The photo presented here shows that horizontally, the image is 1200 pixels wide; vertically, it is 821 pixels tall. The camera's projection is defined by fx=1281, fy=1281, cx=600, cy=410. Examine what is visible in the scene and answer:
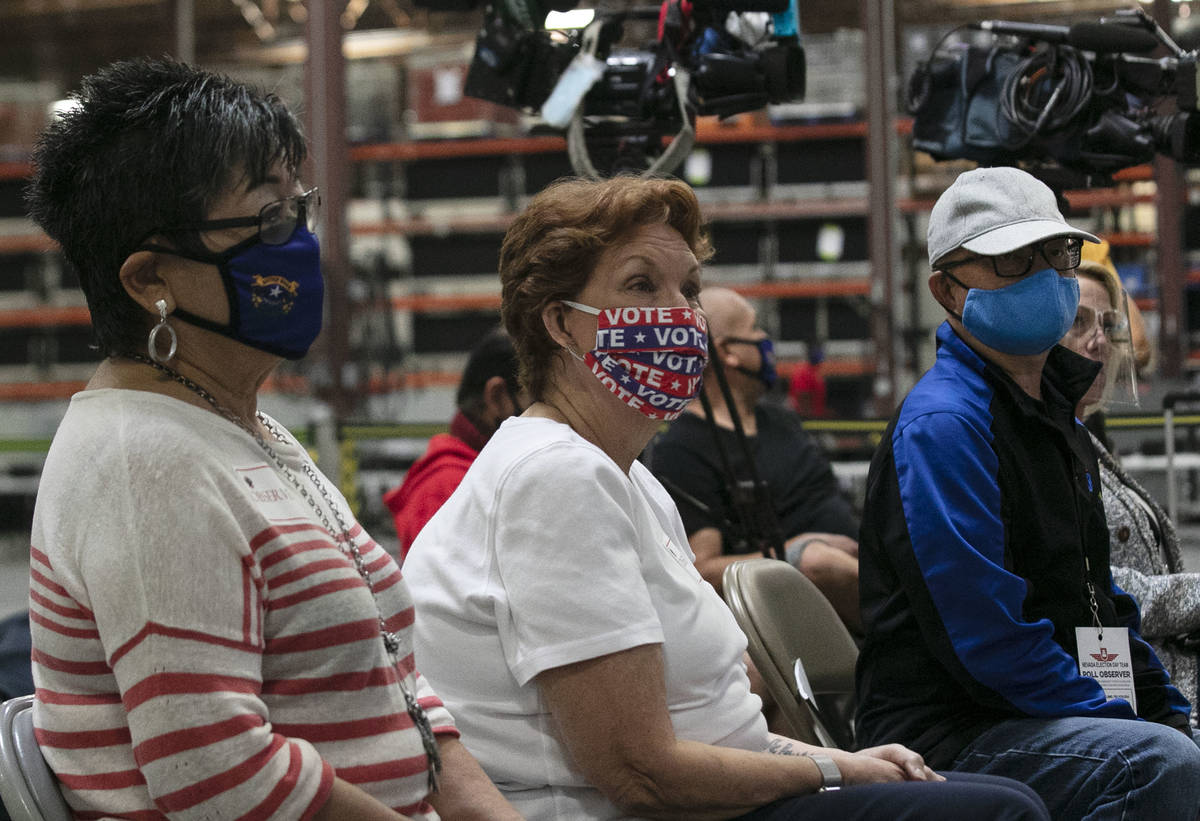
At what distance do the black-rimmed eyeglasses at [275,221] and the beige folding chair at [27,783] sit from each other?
0.46 meters

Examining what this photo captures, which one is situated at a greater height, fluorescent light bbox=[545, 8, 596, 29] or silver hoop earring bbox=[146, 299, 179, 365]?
fluorescent light bbox=[545, 8, 596, 29]

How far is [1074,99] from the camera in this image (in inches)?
117

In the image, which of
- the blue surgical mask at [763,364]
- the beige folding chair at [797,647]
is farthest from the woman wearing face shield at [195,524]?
the blue surgical mask at [763,364]

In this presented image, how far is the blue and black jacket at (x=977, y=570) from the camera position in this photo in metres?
1.76

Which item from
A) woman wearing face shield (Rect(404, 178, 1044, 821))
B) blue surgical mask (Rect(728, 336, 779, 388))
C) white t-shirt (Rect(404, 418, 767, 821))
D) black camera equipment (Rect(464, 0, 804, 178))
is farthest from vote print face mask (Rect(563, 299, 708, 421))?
blue surgical mask (Rect(728, 336, 779, 388))

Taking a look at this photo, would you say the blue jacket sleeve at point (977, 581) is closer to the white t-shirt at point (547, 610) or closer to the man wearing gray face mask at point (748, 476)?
the white t-shirt at point (547, 610)

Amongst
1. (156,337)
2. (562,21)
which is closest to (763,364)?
(562,21)

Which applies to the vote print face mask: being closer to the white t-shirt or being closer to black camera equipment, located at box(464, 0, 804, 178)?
the white t-shirt

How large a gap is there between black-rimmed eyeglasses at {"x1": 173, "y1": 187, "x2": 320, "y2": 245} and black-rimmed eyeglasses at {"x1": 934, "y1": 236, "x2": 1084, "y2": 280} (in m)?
1.19

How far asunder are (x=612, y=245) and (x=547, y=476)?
1.11 ft

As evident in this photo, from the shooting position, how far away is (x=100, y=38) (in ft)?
32.6

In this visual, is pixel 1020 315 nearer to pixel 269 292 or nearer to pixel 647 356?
pixel 647 356

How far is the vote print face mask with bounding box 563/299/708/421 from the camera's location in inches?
60.4

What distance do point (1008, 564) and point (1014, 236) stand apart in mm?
515
